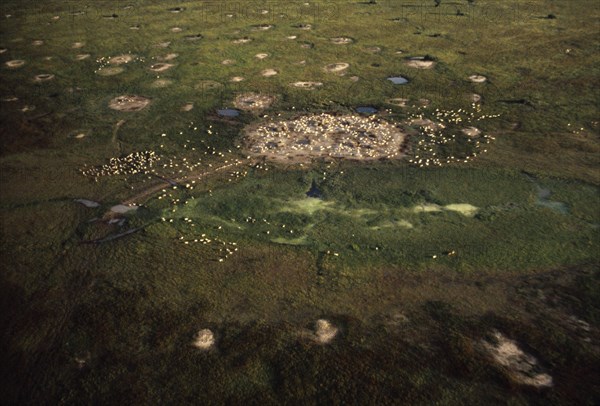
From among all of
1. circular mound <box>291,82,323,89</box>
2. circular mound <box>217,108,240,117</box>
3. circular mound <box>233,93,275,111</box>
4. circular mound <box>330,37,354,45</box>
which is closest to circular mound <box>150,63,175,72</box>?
circular mound <box>233,93,275,111</box>

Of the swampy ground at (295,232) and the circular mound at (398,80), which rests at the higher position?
the circular mound at (398,80)

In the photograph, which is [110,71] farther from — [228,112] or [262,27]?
[262,27]

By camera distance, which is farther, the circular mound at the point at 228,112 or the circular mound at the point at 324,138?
the circular mound at the point at 228,112

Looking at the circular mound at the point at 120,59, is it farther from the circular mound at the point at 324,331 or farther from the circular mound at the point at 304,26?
the circular mound at the point at 324,331

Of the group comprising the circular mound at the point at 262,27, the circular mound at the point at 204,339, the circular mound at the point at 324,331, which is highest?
the circular mound at the point at 262,27


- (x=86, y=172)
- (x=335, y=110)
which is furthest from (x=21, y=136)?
(x=335, y=110)

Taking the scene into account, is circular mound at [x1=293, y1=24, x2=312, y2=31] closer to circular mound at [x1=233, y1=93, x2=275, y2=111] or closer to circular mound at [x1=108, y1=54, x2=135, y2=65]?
circular mound at [x1=108, y1=54, x2=135, y2=65]

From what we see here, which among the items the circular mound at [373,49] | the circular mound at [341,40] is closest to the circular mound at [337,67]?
the circular mound at [373,49]
